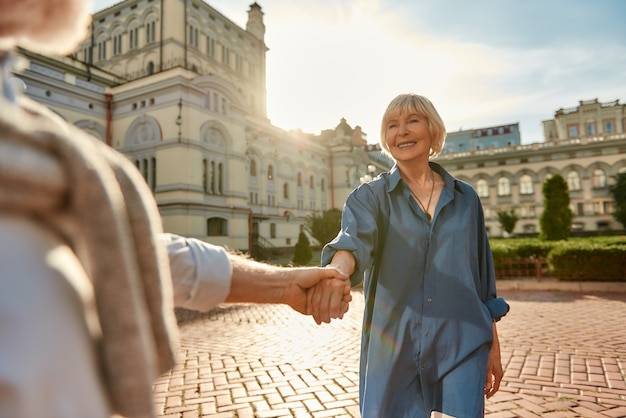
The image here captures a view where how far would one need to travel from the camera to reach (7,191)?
62cm

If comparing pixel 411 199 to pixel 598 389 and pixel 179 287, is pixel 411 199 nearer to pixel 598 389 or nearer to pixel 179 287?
pixel 179 287

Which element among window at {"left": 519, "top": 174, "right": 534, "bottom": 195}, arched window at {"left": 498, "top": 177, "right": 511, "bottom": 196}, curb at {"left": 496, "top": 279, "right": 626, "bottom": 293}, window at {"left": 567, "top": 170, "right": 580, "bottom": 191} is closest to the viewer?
curb at {"left": 496, "top": 279, "right": 626, "bottom": 293}

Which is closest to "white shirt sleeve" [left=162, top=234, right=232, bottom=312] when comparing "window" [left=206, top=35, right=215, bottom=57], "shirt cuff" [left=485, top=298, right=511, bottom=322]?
"shirt cuff" [left=485, top=298, right=511, bottom=322]

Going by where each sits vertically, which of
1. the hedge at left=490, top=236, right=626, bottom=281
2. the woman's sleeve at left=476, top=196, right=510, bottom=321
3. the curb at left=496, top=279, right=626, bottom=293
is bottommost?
the curb at left=496, top=279, right=626, bottom=293

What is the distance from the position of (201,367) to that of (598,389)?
5.15 metres

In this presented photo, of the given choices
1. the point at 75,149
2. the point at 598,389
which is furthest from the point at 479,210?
the point at 598,389

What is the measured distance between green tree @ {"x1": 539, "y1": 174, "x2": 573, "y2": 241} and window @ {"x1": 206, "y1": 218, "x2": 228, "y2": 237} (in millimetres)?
19459

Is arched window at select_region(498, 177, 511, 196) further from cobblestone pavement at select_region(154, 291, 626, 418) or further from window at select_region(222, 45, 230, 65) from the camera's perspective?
cobblestone pavement at select_region(154, 291, 626, 418)

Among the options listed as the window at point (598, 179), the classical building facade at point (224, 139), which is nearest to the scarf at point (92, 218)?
the classical building facade at point (224, 139)

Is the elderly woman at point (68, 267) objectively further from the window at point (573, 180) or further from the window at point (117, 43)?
the window at point (573, 180)

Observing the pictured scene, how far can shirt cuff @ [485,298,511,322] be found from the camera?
2.18m

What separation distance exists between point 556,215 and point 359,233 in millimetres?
24996

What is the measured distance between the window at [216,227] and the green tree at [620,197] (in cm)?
3898

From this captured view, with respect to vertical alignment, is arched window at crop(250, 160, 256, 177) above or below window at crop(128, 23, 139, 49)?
below
